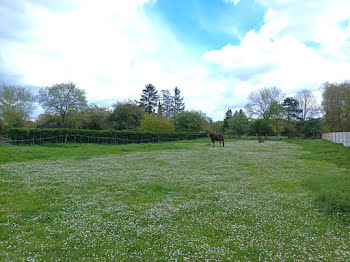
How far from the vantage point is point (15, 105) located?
55.4 m

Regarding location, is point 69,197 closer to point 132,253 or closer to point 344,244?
point 132,253

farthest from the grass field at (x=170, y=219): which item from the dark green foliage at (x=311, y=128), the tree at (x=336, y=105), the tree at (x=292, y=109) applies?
the tree at (x=292, y=109)

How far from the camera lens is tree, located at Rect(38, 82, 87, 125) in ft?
191

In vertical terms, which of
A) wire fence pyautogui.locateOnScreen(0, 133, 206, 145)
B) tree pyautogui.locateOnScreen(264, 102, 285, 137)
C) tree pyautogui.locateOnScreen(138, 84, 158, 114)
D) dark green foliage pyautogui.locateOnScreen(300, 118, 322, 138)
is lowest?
wire fence pyautogui.locateOnScreen(0, 133, 206, 145)

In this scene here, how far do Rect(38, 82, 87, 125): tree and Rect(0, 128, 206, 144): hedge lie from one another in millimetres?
24310

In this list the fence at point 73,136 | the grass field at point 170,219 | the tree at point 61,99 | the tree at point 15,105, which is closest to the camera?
the grass field at point 170,219

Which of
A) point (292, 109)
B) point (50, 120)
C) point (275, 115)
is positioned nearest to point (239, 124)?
point (275, 115)

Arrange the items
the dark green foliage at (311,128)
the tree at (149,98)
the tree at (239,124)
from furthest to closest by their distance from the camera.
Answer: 1. the tree at (149,98)
2. the dark green foliage at (311,128)
3. the tree at (239,124)

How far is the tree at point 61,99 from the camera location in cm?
5834

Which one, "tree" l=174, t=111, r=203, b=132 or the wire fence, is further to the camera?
"tree" l=174, t=111, r=203, b=132

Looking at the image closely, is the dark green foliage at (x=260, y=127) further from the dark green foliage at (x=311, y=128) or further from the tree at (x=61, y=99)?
the tree at (x=61, y=99)

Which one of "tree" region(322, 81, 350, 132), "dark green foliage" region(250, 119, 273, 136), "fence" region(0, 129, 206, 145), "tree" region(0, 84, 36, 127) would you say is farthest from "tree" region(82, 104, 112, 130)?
"tree" region(322, 81, 350, 132)

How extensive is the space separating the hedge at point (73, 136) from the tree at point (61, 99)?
24310 mm

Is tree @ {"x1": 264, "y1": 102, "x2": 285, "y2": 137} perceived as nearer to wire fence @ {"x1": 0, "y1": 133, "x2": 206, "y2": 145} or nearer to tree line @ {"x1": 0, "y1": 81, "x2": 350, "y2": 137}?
tree line @ {"x1": 0, "y1": 81, "x2": 350, "y2": 137}
